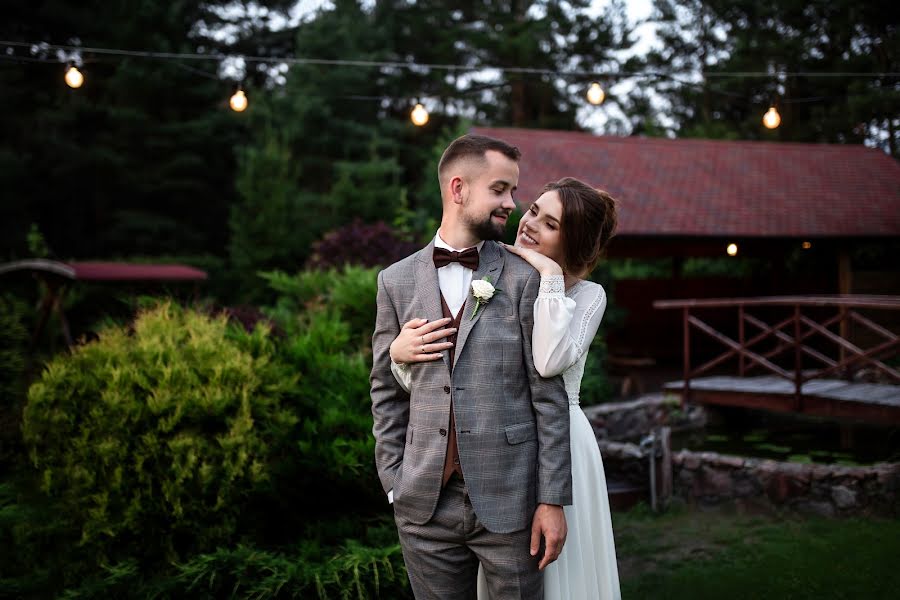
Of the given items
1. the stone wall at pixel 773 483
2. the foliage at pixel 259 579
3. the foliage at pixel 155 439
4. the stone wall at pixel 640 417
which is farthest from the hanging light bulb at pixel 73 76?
the stone wall at pixel 773 483

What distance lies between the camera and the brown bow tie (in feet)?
7.88

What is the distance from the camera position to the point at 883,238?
47.3 feet

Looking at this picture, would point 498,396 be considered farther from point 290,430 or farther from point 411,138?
point 411,138

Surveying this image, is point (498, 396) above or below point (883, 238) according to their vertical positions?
below

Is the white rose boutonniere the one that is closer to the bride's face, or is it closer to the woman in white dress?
the woman in white dress

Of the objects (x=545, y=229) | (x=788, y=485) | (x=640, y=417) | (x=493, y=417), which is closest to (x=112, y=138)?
(x=640, y=417)

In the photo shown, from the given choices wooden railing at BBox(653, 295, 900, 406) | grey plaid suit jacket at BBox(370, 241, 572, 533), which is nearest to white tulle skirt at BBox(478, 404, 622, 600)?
grey plaid suit jacket at BBox(370, 241, 572, 533)

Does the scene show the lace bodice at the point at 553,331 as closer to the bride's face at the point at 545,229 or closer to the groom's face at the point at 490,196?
the groom's face at the point at 490,196

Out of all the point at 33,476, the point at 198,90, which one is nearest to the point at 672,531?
the point at 33,476

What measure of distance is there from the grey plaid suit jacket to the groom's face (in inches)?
4.1

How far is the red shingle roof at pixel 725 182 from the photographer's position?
14102mm

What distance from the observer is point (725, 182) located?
1570 centimetres

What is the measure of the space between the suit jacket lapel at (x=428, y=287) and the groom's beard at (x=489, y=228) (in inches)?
7.2

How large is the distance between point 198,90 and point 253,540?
21.8 m
